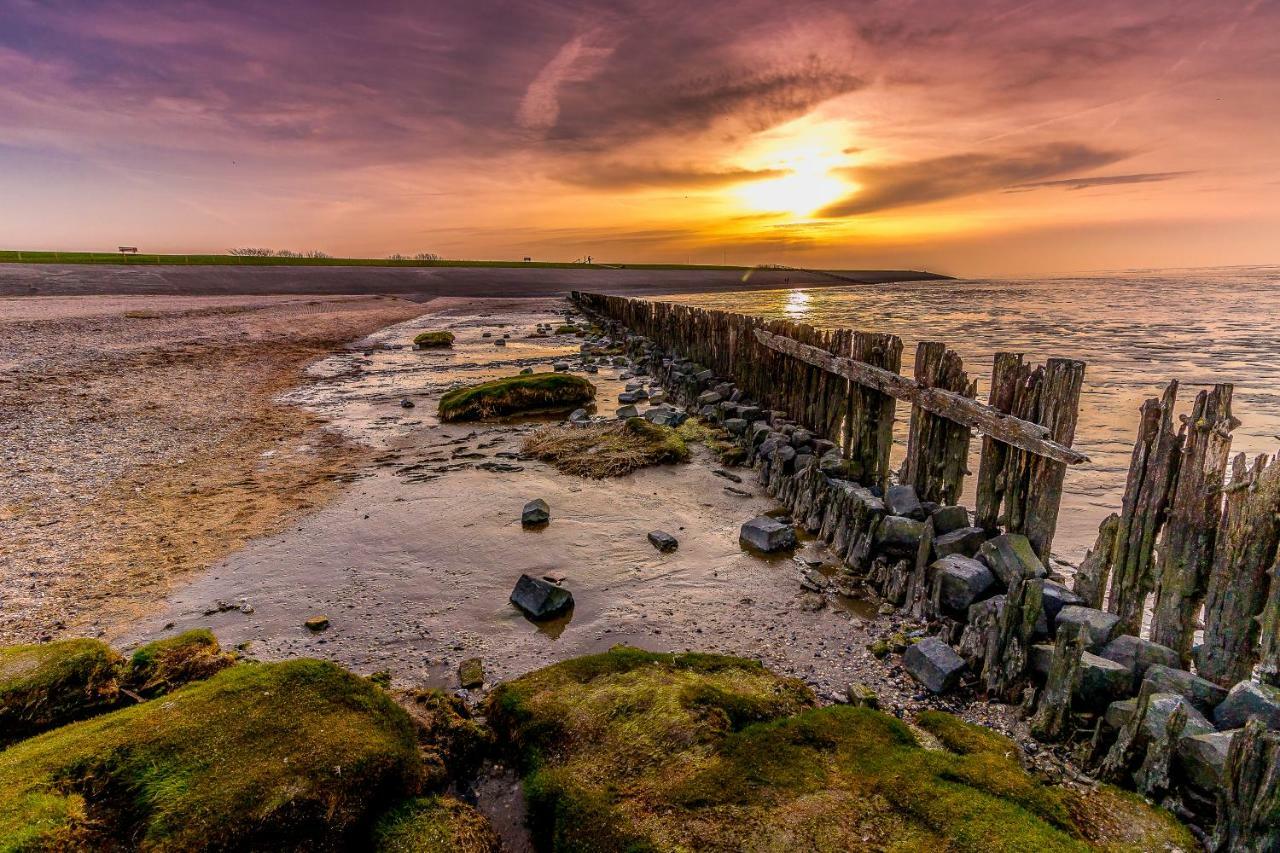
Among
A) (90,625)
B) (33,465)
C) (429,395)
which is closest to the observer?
(90,625)

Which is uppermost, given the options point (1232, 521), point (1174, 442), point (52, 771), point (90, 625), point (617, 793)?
point (1174, 442)

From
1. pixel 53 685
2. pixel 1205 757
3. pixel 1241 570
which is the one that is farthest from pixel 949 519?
pixel 53 685

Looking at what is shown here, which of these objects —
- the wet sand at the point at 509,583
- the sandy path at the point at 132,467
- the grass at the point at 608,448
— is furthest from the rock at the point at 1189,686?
the sandy path at the point at 132,467

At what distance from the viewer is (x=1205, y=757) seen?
2.83 meters

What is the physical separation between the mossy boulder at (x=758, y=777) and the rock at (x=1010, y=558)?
4.88 feet

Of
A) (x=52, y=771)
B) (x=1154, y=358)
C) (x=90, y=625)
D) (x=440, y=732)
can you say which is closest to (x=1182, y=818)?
(x=440, y=732)

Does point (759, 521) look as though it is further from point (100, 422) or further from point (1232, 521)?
point (100, 422)

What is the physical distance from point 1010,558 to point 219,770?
16.4 ft

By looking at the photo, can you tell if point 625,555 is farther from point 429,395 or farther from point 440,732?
point 429,395

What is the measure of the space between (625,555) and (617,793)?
126 inches

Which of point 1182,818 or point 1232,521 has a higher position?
point 1232,521

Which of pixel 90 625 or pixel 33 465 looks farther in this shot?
pixel 33 465

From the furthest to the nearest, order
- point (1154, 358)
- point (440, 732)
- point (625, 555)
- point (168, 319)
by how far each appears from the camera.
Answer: point (168, 319), point (1154, 358), point (625, 555), point (440, 732)

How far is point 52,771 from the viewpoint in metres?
2.53
